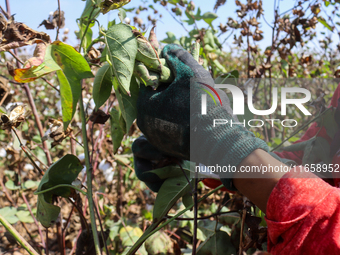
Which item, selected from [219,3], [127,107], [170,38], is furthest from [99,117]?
[219,3]

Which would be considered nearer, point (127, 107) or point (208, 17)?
point (127, 107)

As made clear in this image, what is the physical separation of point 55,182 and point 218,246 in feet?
2.17

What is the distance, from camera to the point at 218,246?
47.0 inches

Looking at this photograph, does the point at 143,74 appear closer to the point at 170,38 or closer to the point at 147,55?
the point at 147,55

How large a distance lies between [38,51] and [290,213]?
30.1 inches

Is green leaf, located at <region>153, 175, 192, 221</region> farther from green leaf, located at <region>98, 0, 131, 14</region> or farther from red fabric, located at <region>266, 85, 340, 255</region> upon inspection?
green leaf, located at <region>98, 0, 131, 14</region>

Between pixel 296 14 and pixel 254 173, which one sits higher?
pixel 296 14

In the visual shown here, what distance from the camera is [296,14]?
2436mm

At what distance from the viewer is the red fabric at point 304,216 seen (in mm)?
713

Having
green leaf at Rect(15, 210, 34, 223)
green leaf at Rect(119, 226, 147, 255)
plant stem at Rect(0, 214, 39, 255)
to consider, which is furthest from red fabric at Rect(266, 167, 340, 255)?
green leaf at Rect(15, 210, 34, 223)

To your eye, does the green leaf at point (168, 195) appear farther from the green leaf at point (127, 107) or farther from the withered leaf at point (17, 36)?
the withered leaf at point (17, 36)

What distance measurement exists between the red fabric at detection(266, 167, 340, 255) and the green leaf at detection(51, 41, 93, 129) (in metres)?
0.61

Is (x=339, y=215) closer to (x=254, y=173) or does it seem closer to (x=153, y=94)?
(x=254, y=173)

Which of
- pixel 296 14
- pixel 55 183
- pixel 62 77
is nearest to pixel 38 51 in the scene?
pixel 62 77
